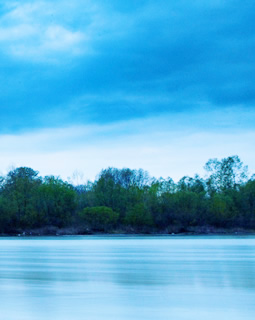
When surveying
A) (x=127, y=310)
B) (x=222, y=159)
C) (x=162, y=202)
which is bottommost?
(x=127, y=310)

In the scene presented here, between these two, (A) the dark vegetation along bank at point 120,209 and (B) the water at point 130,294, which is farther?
(A) the dark vegetation along bank at point 120,209

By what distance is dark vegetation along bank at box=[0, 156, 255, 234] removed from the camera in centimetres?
10500

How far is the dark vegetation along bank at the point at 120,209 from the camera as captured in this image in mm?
105000

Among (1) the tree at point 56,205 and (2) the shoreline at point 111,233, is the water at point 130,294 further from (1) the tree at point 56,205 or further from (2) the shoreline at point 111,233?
(1) the tree at point 56,205

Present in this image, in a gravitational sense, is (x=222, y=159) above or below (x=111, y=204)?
above

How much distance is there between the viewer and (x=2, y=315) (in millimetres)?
10719

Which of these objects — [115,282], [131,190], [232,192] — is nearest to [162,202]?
[131,190]

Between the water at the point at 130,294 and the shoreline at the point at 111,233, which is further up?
the shoreline at the point at 111,233

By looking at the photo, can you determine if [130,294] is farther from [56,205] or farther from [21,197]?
[21,197]

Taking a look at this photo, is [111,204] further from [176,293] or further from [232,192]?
[176,293]

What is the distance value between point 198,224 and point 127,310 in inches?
3826

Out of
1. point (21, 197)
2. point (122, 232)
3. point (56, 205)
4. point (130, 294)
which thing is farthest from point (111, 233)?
point (130, 294)

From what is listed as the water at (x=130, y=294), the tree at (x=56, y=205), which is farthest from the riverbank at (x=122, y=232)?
the water at (x=130, y=294)

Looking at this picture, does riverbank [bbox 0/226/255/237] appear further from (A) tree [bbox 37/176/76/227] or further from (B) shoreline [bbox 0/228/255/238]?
(A) tree [bbox 37/176/76/227]
